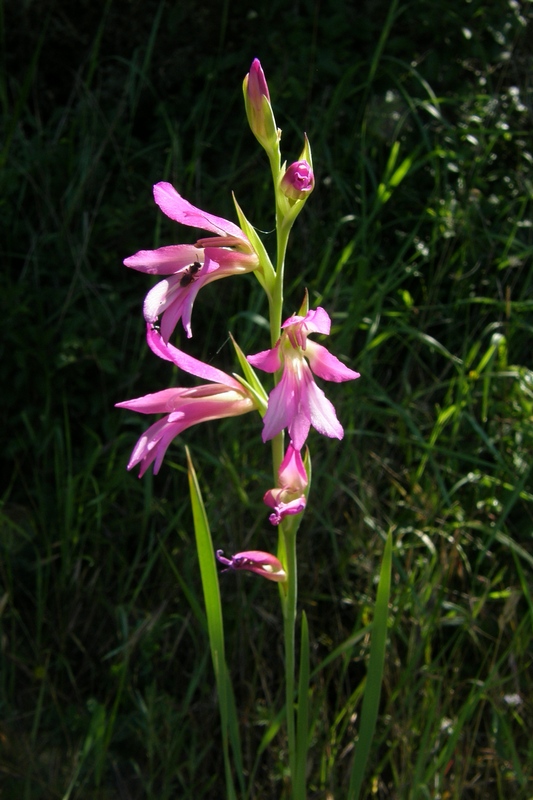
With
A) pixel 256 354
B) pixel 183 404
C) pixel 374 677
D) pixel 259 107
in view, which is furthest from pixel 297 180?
pixel 374 677

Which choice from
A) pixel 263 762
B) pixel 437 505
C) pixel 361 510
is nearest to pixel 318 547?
pixel 361 510

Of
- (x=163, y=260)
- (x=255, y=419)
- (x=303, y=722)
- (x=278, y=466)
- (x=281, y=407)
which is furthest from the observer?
(x=255, y=419)

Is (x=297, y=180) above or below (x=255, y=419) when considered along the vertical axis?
above

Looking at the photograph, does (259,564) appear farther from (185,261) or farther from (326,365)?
(185,261)

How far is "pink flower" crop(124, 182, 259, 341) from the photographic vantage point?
1.24 metres

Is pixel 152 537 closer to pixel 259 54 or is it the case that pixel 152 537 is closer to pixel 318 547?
pixel 318 547

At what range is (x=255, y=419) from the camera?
96.9 inches

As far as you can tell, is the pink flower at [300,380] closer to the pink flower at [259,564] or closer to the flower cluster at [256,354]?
the flower cluster at [256,354]

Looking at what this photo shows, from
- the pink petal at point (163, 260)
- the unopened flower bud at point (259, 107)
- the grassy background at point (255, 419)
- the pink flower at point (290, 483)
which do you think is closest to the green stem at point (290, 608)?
the pink flower at point (290, 483)

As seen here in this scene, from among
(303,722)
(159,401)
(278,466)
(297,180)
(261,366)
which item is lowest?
(303,722)

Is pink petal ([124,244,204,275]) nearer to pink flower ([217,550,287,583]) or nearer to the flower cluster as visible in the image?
the flower cluster

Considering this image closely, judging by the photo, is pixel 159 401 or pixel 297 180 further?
pixel 159 401

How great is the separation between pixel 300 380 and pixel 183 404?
0.78ft

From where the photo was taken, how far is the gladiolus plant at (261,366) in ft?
4.00
